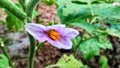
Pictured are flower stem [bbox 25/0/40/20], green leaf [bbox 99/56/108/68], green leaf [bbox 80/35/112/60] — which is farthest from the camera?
green leaf [bbox 99/56/108/68]

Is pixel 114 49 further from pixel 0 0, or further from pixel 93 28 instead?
pixel 0 0

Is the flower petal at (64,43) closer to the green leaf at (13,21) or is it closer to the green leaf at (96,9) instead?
the green leaf at (96,9)

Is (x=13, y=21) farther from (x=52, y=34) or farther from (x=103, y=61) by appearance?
(x=52, y=34)

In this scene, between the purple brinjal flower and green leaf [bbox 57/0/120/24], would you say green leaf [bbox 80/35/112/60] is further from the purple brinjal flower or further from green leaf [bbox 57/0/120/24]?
the purple brinjal flower

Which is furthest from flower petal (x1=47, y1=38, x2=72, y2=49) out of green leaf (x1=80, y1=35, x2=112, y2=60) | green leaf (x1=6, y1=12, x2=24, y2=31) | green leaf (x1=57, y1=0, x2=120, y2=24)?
green leaf (x1=6, y1=12, x2=24, y2=31)

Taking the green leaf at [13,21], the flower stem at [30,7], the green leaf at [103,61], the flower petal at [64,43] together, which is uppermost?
the flower stem at [30,7]

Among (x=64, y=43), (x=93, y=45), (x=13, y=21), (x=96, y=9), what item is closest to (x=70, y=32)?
(x=64, y=43)

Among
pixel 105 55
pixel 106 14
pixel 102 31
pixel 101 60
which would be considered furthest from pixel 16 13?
pixel 105 55

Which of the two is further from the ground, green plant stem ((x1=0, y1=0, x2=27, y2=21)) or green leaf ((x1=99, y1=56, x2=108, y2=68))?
green plant stem ((x1=0, y1=0, x2=27, y2=21))

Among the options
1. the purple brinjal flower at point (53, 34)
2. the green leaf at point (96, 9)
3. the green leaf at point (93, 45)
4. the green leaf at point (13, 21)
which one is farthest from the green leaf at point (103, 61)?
the purple brinjal flower at point (53, 34)
